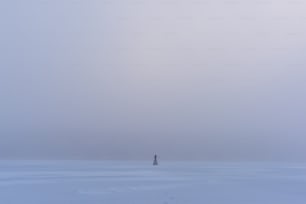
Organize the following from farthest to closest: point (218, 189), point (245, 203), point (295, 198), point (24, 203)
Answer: point (218, 189) < point (295, 198) < point (245, 203) < point (24, 203)

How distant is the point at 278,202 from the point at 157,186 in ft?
13.0

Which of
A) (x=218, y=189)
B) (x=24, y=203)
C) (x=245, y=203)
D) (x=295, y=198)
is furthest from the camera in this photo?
(x=218, y=189)

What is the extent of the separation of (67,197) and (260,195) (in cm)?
408

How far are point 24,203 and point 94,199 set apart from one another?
1.34m

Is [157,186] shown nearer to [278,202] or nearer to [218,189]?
[218,189]

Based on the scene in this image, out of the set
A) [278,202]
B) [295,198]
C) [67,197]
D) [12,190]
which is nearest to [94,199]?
[67,197]

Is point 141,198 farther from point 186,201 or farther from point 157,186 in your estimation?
point 157,186

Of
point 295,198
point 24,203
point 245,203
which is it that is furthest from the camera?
point 295,198

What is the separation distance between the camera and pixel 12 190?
11531 mm

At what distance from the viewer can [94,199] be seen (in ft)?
32.7

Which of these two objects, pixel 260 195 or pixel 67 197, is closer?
pixel 67 197

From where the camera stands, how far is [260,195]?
11422 mm

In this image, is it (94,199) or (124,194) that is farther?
(124,194)

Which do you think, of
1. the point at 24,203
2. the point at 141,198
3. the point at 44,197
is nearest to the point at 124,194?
the point at 141,198
